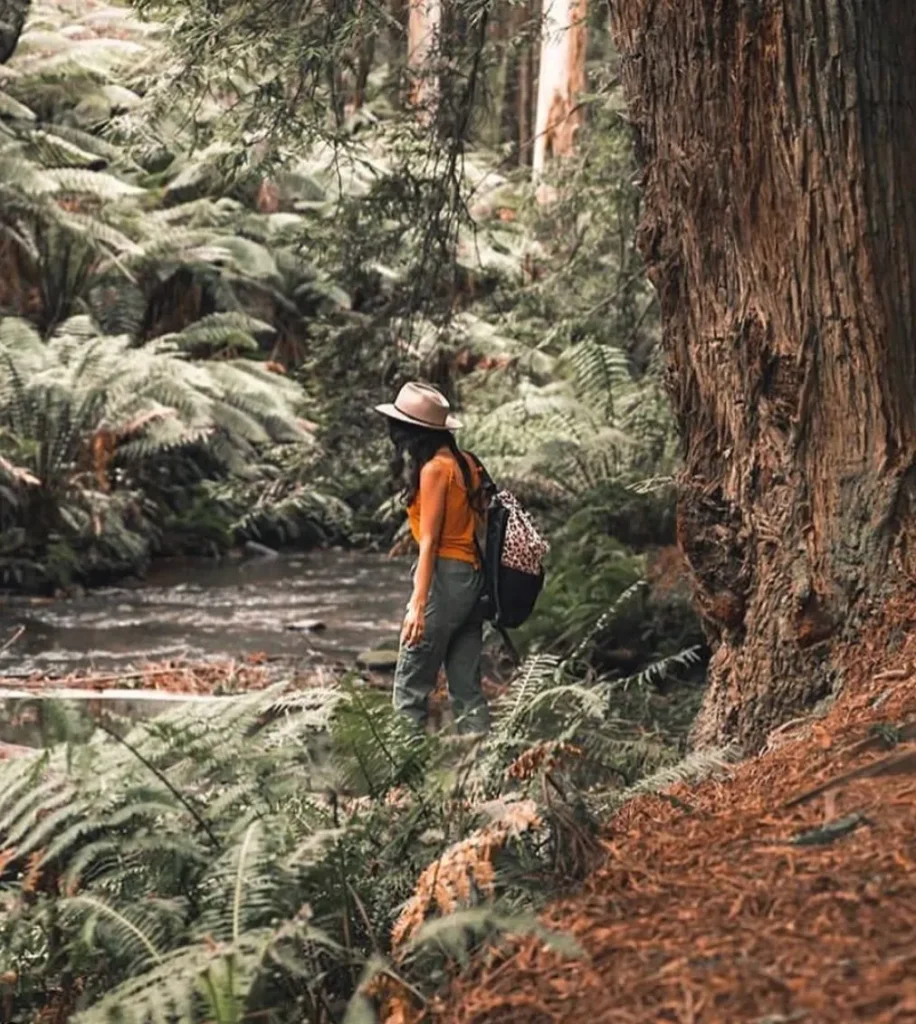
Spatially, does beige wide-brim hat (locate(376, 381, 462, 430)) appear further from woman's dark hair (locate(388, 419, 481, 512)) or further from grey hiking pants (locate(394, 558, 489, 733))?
grey hiking pants (locate(394, 558, 489, 733))

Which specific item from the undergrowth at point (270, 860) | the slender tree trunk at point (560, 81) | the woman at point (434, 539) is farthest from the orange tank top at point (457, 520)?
the slender tree trunk at point (560, 81)

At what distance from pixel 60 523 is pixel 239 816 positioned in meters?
11.1

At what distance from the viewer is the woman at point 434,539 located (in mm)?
5953

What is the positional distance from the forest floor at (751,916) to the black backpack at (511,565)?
2432 mm

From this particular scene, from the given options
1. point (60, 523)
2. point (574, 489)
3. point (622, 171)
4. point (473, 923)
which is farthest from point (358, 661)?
point (473, 923)

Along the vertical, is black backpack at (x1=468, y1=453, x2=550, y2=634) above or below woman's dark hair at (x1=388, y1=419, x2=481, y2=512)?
below

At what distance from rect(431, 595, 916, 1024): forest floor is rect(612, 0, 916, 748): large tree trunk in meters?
1.24

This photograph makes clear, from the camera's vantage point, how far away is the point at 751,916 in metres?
2.59

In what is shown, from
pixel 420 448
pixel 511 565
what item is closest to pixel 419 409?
pixel 420 448

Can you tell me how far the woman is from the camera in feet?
19.5

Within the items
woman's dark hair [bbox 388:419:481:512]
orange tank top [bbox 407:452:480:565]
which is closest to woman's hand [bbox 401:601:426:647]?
orange tank top [bbox 407:452:480:565]

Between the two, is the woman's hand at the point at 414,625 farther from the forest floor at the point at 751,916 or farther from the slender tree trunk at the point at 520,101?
the slender tree trunk at the point at 520,101

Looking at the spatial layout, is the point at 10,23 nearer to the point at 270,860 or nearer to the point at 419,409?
the point at 419,409

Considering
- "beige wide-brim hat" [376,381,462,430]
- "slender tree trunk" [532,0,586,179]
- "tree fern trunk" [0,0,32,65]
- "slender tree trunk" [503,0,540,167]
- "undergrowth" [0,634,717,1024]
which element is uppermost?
"slender tree trunk" [503,0,540,167]
